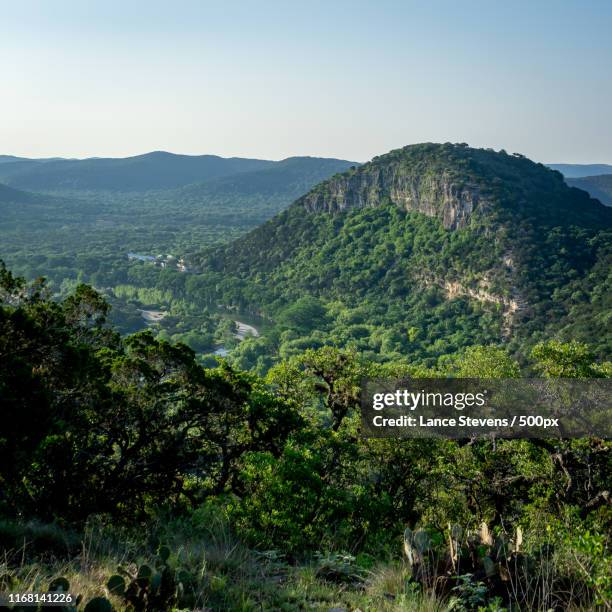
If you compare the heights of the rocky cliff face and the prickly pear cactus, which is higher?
the rocky cliff face

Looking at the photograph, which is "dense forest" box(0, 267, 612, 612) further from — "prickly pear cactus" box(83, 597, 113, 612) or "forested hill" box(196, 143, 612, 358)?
"forested hill" box(196, 143, 612, 358)

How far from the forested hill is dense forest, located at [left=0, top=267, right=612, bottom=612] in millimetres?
52597

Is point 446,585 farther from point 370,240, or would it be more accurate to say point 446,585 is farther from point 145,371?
point 370,240

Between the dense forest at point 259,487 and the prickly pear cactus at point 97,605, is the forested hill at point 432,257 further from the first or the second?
the prickly pear cactus at point 97,605

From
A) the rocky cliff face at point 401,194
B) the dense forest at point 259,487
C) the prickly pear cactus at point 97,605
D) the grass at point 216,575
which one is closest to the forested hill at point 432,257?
the rocky cliff face at point 401,194

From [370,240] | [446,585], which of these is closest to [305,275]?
[370,240]

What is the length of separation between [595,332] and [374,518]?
67.8 m

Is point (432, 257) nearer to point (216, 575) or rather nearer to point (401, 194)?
point (401, 194)

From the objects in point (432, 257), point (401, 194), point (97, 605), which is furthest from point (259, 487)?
point (401, 194)

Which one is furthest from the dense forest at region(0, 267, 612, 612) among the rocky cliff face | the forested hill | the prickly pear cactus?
the rocky cliff face

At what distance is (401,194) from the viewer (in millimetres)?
154250

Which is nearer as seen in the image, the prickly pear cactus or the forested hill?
the prickly pear cactus

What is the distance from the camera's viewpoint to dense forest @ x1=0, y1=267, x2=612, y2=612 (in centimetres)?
637

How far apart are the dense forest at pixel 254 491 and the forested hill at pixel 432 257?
52.6 m
